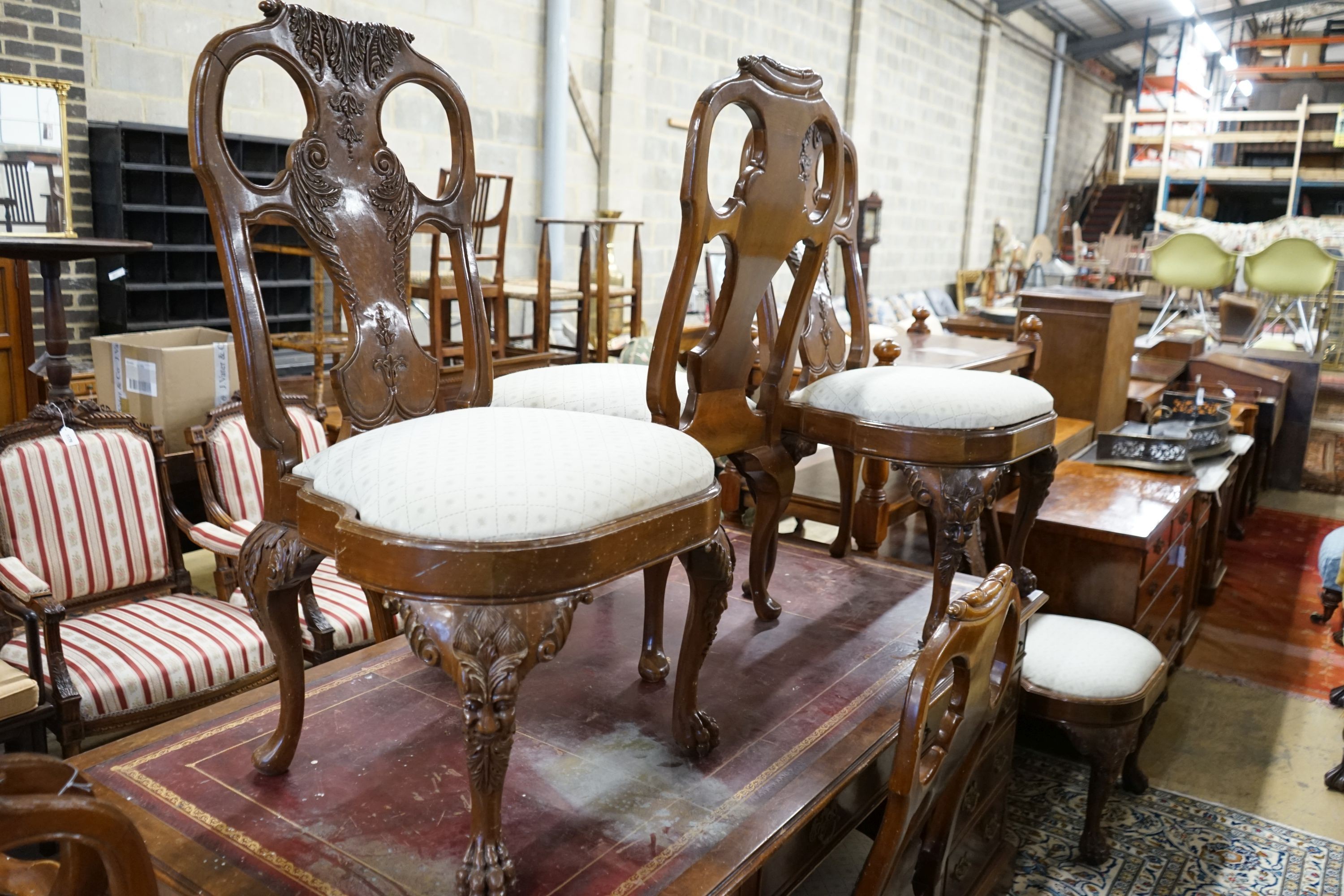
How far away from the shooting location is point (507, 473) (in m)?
1.06

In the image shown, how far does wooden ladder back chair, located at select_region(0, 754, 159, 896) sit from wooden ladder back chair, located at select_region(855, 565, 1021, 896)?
77 centimetres

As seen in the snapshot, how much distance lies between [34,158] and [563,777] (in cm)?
358

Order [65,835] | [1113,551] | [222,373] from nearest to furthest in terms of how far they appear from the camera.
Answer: [65,835] → [1113,551] → [222,373]

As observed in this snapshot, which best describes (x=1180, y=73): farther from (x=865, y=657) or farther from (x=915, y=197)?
(x=865, y=657)

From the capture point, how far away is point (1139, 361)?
18.4 feet

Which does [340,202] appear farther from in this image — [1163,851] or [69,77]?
[69,77]

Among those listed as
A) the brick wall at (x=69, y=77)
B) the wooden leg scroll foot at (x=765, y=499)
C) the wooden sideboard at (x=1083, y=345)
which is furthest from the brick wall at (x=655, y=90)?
the wooden leg scroll foot at (x=765, y=499)

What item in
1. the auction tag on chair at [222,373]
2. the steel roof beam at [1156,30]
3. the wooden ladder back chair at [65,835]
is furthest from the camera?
the steel roof beam at [1156,30]

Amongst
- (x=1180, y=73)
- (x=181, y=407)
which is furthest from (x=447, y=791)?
(x=1180, y=73)

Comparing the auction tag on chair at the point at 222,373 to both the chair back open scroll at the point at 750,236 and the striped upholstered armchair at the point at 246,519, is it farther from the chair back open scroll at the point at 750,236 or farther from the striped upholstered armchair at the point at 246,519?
the chair back open scroll at the point at 750,236

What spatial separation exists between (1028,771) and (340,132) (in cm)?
254

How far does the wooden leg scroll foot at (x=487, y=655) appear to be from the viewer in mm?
1035

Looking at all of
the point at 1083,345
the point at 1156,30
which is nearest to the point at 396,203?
the point at 1083,345

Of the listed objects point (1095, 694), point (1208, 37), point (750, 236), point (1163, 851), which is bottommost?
point (1163, 851)
